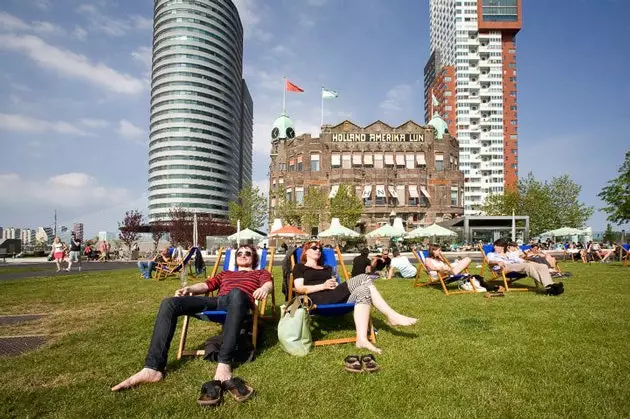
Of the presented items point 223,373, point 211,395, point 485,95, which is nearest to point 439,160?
point 223,373

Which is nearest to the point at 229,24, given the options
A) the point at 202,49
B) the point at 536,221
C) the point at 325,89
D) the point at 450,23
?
the point at 202,49

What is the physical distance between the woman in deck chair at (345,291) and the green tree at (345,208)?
3694 cm

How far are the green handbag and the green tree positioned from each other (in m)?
38.1

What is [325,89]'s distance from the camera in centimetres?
4928

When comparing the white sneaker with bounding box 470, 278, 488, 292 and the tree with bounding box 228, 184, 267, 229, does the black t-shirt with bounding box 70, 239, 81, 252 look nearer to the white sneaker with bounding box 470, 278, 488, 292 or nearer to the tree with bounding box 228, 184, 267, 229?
the white sneaker with bounding box 470, 278, 488, 292

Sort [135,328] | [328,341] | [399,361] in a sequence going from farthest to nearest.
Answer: [135,328] → [328,341] → [399,361]

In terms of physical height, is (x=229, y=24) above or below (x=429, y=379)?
above

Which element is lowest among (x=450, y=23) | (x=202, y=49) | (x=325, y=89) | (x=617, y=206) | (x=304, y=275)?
(x=304, y=275)

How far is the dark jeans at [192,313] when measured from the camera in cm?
351

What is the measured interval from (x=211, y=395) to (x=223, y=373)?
1.50 feet

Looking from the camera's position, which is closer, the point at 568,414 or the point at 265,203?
the point at 568,414

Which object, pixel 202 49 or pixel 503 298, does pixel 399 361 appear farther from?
pixel 202 49

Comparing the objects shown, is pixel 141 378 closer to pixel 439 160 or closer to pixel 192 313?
pixel 192 313

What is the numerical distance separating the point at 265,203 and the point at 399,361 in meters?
48.2
